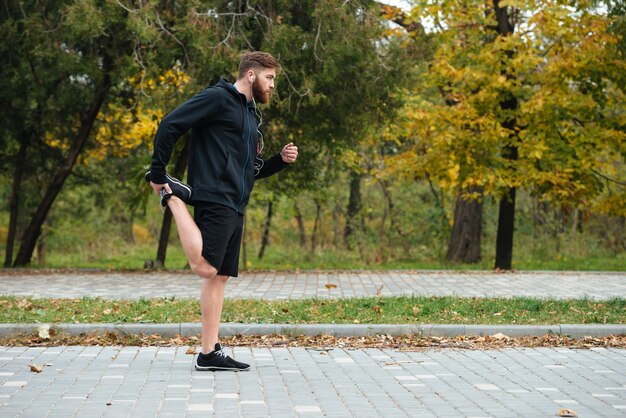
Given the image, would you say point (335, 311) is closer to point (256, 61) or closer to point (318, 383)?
point (318, 383)

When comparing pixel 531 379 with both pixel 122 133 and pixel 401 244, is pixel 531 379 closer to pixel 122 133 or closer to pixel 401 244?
pixel 122 133

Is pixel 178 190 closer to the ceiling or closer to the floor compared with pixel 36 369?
closer to the ceiling

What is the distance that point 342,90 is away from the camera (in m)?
16.1

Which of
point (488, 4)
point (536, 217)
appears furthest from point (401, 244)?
point (488, 4)

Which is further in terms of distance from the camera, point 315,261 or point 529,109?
point 315,261

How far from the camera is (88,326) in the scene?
8.74 meters

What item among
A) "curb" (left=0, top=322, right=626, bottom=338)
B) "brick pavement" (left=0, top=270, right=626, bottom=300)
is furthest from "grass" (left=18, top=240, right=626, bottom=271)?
"curb" (left=0, top=322, right=626, bottom=338)

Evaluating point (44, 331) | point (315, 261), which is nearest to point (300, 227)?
point (315, 261)

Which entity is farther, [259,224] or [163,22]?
[259,224]

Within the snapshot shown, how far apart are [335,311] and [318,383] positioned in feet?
10.8

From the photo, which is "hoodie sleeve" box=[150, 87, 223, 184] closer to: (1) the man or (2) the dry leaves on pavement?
(1) the man

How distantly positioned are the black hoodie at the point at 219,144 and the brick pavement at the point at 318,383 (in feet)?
4.26

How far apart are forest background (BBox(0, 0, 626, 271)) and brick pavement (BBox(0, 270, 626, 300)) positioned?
1.82 metres

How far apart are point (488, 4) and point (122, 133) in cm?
806
